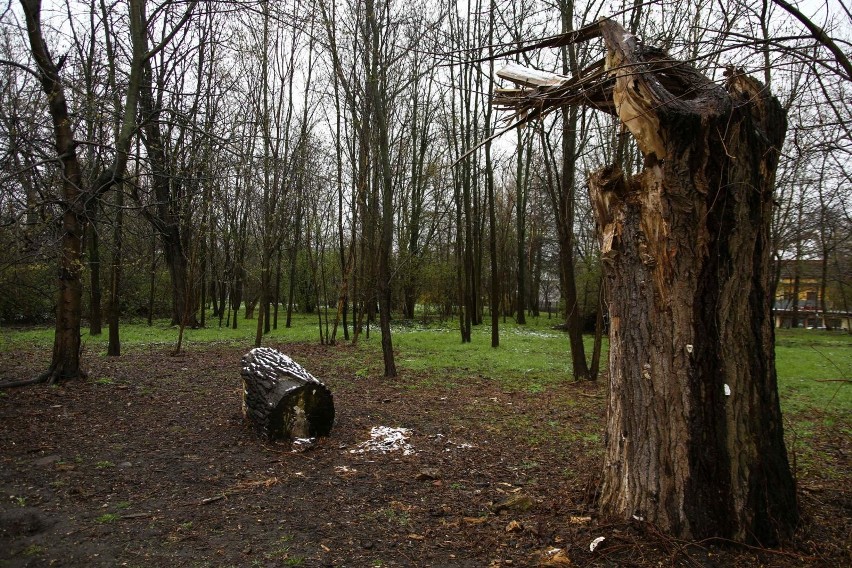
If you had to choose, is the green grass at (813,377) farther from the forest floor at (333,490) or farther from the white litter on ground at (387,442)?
the white litter on ground at (387,442)

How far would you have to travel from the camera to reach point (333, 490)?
4.58m

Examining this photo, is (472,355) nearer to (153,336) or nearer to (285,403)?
(285,403)

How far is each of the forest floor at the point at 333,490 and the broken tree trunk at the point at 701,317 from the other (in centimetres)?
26

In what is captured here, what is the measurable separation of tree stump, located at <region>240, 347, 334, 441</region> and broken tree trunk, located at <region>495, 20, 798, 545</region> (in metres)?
3.57

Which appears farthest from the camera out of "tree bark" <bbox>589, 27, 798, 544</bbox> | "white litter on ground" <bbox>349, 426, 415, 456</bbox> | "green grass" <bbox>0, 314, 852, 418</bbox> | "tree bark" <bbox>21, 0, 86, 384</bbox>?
"green grass" <bbox>0, 314, 852, 418</bbox>

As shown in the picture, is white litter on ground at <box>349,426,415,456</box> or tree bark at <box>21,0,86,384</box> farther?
tree bark at <box>21,0,86,384</box>

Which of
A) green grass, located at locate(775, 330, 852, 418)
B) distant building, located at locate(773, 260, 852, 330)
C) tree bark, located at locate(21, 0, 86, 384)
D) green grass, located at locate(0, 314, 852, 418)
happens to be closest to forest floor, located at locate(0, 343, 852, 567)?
tree bark, located at locate(21, 0, 86, 384)

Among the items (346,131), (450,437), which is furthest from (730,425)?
(346,131)

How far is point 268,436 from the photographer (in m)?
A: 5.84

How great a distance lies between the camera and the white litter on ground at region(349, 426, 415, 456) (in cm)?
570

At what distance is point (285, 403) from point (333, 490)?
5.13 ft

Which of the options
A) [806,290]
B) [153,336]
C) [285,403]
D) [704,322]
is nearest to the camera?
[704,322]

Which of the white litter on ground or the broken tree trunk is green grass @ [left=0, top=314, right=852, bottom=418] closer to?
the white litter on ground

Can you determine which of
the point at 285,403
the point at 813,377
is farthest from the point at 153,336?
the point at 813,377
